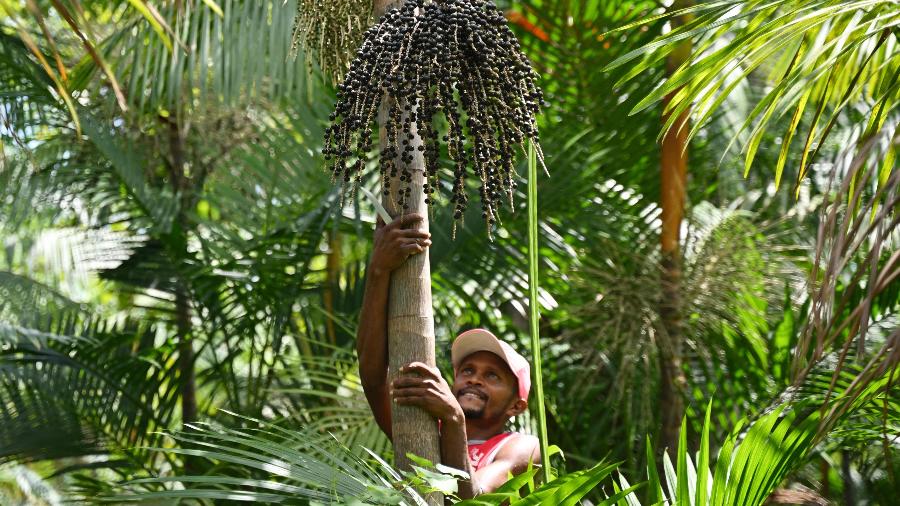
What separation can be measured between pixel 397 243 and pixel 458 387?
1127 millimetres

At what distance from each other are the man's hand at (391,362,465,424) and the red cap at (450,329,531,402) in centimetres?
100

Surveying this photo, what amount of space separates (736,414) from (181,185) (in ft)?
12.5

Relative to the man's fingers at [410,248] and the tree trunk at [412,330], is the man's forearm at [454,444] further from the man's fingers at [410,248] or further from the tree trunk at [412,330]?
the man's fingers at [410,248]

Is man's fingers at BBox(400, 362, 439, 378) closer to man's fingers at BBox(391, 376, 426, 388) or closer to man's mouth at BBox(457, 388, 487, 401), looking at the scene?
man's fingers at BBox(391, 376, 426, 388)

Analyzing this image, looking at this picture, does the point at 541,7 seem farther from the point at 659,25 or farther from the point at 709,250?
the point at 709,250

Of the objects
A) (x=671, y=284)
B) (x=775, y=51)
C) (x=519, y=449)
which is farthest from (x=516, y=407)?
(x=671, y=284)

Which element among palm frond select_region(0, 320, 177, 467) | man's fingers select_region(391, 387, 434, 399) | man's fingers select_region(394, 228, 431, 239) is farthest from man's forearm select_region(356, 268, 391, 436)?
palm frond select_region(0, 320, 177, 467)

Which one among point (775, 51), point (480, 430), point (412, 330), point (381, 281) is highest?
point (775, 51)

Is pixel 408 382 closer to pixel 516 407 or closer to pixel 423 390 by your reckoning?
pixel 423 390

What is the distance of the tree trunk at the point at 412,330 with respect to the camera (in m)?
3.02

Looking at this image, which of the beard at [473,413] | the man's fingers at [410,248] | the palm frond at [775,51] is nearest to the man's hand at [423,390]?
the man's fingers at [410,248]

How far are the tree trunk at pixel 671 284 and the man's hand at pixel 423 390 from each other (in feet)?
9.94

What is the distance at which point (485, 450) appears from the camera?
3814 mm

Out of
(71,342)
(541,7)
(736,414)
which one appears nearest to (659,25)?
(541,7)
